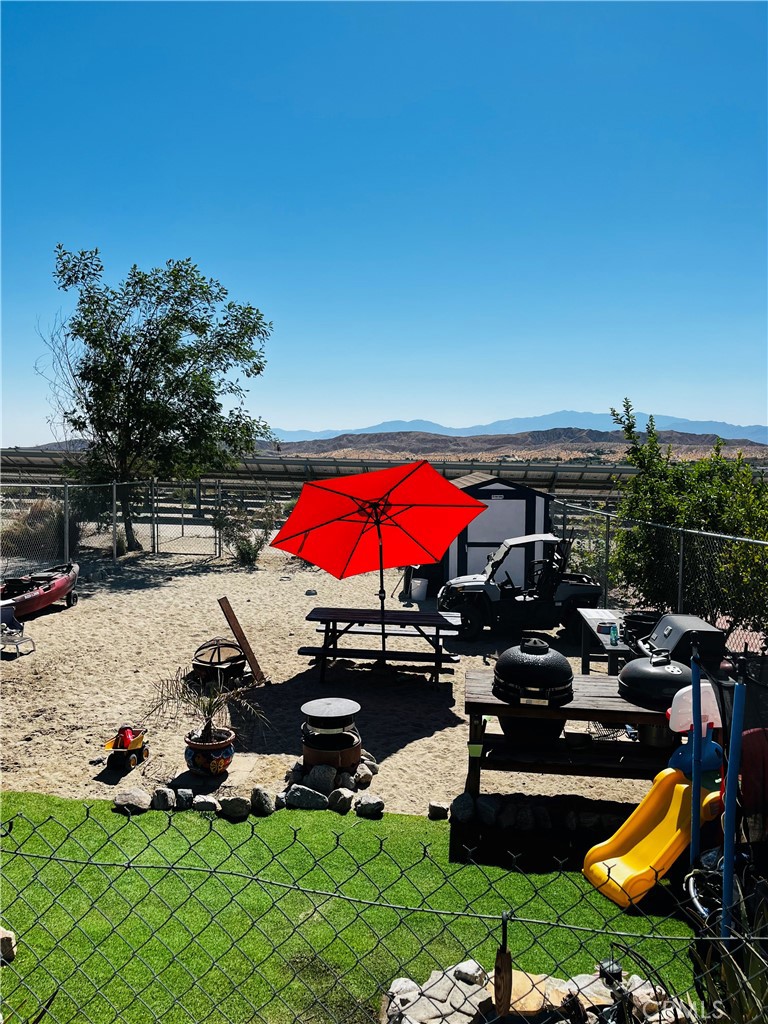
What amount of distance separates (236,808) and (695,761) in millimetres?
3517

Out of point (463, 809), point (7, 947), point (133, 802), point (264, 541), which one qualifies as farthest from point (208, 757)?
point (264, 541)

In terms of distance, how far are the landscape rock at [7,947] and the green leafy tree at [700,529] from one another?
8036mm

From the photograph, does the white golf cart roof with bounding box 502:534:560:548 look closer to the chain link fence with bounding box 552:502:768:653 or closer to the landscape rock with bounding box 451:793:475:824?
the chain link fence with bounding box 552:502:768:653

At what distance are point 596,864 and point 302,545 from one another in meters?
5.83

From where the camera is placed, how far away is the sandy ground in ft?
22.4

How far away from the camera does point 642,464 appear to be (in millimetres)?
11883

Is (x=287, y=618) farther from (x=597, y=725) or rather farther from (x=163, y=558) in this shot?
(x=163, y=558)

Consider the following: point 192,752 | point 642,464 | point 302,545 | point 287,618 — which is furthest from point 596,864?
point 287,618

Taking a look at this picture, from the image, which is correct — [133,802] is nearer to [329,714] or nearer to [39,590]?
[329,714]

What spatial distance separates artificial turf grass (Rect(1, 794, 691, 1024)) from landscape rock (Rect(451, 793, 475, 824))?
8.9 inches

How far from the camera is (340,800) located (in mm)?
6273

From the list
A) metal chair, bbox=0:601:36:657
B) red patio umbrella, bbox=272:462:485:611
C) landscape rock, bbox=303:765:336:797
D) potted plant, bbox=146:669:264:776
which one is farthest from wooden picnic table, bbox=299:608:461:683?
metal chair, bbox=0:601:36:657

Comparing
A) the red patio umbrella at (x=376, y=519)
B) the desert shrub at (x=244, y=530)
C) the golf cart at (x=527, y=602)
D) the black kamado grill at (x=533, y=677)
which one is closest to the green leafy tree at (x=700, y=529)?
the golf cart at (x=527, y=602)

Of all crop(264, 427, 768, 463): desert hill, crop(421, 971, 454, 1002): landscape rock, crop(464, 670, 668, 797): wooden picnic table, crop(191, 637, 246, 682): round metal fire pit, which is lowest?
crop(191, 637, 246, 682): round metal fire pit
